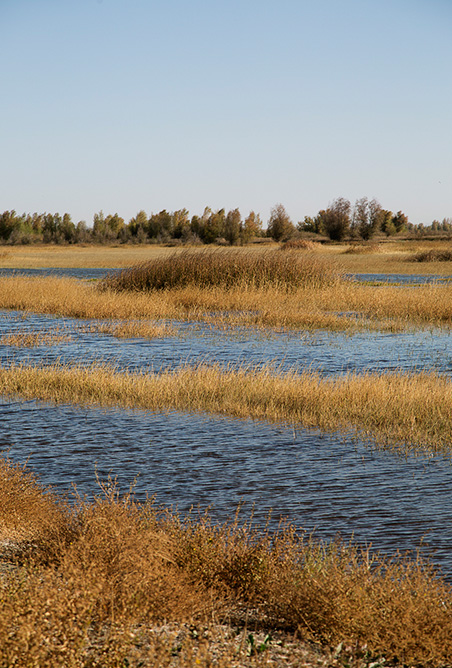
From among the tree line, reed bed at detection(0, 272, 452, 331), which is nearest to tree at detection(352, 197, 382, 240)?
the tree line

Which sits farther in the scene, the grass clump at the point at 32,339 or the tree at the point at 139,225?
the tree at the point at 139,225

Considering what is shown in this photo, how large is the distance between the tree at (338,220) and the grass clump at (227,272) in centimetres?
6819

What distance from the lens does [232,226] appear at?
10219cm

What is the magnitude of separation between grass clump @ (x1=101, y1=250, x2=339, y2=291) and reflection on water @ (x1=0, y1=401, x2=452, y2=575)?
18336mm

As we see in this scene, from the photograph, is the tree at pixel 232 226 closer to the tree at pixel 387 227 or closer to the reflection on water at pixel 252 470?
the tree at pixel 387 227

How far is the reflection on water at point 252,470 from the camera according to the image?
6996mm

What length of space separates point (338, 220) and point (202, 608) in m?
94.8

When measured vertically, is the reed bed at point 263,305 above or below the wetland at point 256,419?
above

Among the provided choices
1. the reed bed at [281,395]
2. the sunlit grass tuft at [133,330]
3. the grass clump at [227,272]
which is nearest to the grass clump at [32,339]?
the sunlit grass tuft at [133,330]

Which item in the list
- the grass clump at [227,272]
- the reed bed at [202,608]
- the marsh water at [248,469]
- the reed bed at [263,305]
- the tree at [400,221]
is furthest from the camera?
the tree at [400,221]

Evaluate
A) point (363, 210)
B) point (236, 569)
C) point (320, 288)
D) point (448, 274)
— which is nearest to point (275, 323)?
point (320, 288)

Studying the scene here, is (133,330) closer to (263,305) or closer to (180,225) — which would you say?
(263,305)

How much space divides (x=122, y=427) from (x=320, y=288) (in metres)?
19.7

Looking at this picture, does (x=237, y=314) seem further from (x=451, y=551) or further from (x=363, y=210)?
(x=363, y=210)
